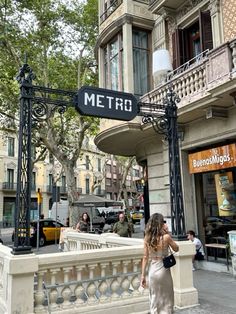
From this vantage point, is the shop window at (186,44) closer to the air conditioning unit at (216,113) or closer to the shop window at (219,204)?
the air conditioning unit at (216,113)

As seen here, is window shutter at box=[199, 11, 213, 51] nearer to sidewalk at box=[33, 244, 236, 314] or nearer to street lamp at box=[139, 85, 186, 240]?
street lamp at box=[139, 85, 186, 240]

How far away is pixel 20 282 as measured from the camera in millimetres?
4930

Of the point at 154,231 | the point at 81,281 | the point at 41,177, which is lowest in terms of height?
the point at 81,281

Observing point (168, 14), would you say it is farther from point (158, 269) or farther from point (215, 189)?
point (158, 269)

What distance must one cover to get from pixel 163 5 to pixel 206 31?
1.93 meters

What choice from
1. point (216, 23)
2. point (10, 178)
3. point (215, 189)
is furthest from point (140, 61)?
point (10, 178)

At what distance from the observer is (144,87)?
501 inches

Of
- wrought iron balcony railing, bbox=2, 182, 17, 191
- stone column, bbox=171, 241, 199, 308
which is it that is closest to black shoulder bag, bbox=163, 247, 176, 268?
stone column, bbox=171, 241, 199, 308

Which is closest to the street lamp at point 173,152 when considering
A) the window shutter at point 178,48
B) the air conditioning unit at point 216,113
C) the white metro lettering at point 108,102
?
the white metro lettering at point 108,102

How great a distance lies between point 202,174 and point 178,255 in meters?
5.08

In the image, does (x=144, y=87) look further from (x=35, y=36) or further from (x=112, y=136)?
(x=35, y=36)

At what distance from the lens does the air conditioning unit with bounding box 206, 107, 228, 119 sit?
29.7 ft

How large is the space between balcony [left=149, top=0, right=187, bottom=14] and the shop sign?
510 centimetres

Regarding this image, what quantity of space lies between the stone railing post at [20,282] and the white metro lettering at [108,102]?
2.63 metres
